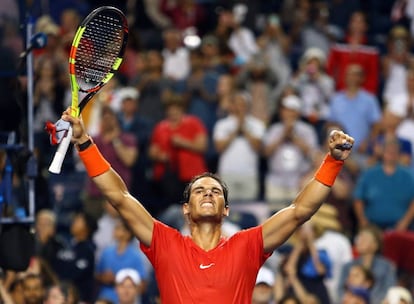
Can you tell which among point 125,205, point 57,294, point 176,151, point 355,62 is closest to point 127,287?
point 57,294

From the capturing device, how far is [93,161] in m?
Result: 7.89

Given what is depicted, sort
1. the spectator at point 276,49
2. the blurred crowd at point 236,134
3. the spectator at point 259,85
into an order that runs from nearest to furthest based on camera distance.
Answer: the blurred crowd at point 236,134 < the spectator at point 259,85 < the spectator at point 276,49

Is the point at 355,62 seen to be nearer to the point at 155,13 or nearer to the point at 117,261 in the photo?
the point at 155,13

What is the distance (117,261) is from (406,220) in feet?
9.72

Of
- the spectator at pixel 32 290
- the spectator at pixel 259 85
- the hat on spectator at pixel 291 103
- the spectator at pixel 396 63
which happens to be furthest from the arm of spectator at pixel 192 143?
the spectator at pixel 32 290

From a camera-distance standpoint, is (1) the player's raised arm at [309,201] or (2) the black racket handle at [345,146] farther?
(1) the player's raised arm at [309,201]

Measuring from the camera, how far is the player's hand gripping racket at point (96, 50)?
27.0 feet

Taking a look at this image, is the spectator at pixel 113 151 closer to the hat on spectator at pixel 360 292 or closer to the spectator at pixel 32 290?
the spectator at pixel 32 290

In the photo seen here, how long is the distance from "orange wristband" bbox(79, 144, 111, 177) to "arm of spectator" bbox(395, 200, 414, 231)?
653 centimetres

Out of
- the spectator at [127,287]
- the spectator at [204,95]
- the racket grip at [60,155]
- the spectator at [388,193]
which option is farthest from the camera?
the spectator at [204,95]

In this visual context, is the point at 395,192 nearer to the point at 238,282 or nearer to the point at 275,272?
the point at 275,272

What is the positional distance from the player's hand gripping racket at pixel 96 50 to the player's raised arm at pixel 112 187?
14.1 inches

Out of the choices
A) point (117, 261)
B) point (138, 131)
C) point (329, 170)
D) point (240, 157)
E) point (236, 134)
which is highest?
point (329, 170)

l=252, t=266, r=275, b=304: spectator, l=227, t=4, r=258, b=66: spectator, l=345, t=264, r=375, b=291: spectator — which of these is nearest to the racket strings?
l=252, t=266, r=275, b=304: spectator
